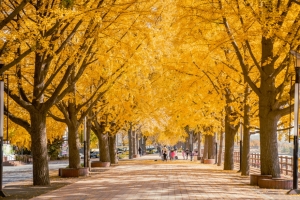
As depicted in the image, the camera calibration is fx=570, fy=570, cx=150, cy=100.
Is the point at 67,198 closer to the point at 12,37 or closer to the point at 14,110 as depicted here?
the point at 12,37

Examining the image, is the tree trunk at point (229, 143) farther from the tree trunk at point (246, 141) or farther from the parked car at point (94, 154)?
the parked car at point (94, 154)

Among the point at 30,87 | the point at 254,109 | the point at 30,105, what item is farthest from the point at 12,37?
the point at 254,109

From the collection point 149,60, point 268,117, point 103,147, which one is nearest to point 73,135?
point 149,60

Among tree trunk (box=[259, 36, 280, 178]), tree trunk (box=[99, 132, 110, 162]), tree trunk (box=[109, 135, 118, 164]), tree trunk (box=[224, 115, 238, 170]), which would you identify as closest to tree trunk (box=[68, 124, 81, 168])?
tree trunk (box=[224, 115, 238, 170])

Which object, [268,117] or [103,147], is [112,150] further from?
[268,117]

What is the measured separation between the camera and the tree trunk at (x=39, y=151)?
848 inches

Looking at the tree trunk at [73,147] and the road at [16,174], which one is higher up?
the tree trunk at [73,147]

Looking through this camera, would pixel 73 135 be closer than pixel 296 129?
No

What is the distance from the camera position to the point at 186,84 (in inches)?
1071

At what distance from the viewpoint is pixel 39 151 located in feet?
71.0

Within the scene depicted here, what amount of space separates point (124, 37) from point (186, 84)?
3992mm

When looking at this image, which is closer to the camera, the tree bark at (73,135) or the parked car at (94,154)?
the tree bark at (73,135)

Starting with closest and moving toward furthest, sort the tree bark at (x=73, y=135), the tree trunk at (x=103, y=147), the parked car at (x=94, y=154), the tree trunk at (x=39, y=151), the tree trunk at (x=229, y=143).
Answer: the tree trunk at (x=39, y=151), the tree bark at (x=73, y=135), the tree trunk at (x=229, y=143), the tree trunk at (x=103, y=147), the parked car at (x=94, y=154)

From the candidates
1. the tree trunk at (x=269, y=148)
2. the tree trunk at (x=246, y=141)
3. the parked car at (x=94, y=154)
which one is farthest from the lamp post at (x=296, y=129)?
the parked car at (x=94, y=154)
